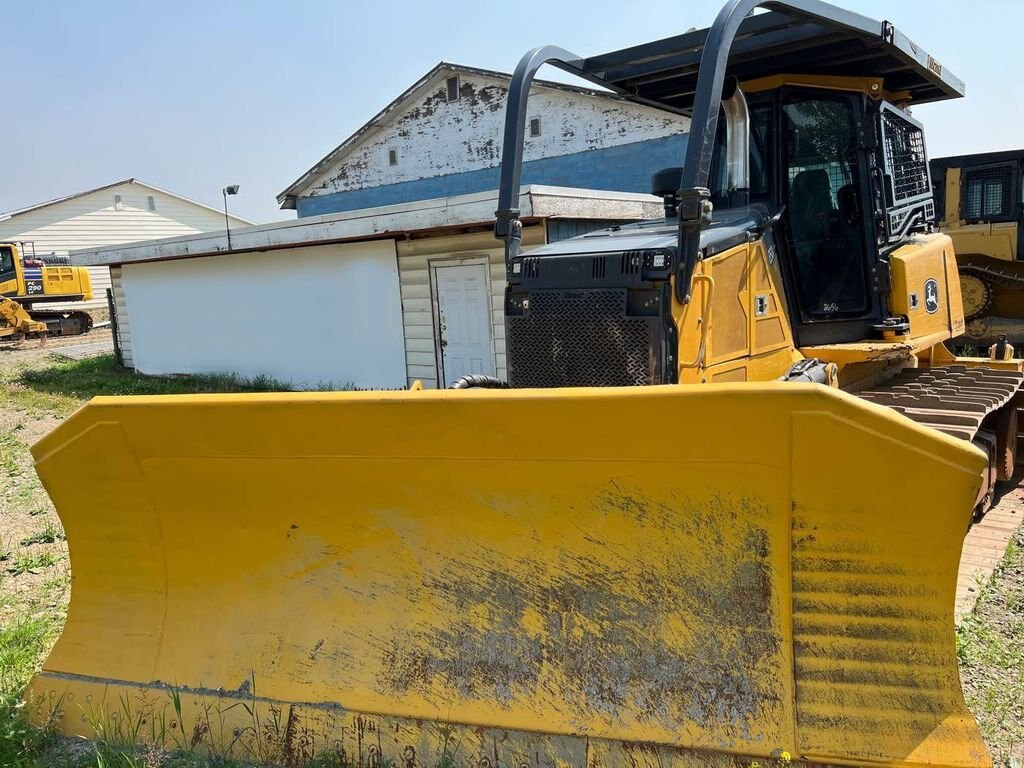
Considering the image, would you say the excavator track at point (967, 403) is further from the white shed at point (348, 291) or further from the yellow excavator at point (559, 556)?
the white shed at point (348, 291)

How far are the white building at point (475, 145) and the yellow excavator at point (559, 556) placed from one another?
12.1 metres

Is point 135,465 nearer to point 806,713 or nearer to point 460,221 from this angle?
point 806,713

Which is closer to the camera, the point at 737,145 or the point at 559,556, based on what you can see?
the point at 559,556

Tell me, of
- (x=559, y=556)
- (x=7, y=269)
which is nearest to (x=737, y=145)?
(x=559, y=556)

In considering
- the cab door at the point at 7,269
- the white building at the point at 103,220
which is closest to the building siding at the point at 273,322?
the cab door at the point at 7,269

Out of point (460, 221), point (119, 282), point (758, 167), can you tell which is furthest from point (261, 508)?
point (119, 282)

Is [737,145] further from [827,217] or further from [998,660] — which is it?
[998,660]

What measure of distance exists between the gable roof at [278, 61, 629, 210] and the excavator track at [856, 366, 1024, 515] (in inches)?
463

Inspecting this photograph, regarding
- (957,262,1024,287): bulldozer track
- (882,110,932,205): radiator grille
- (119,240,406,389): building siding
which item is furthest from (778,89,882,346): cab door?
(957,262,1024,287): bulldozer track

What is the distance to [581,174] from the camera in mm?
17109

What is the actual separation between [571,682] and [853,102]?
12.0ft

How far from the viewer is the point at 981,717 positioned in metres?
2.98

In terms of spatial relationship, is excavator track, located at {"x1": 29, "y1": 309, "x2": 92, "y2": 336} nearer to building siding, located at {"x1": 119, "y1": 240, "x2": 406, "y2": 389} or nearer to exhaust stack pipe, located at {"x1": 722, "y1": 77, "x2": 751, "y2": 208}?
building siding, located at {"x1": 119, "y1": 240, "x2": 406, "y2": 389}

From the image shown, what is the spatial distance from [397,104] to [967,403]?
18968mm
